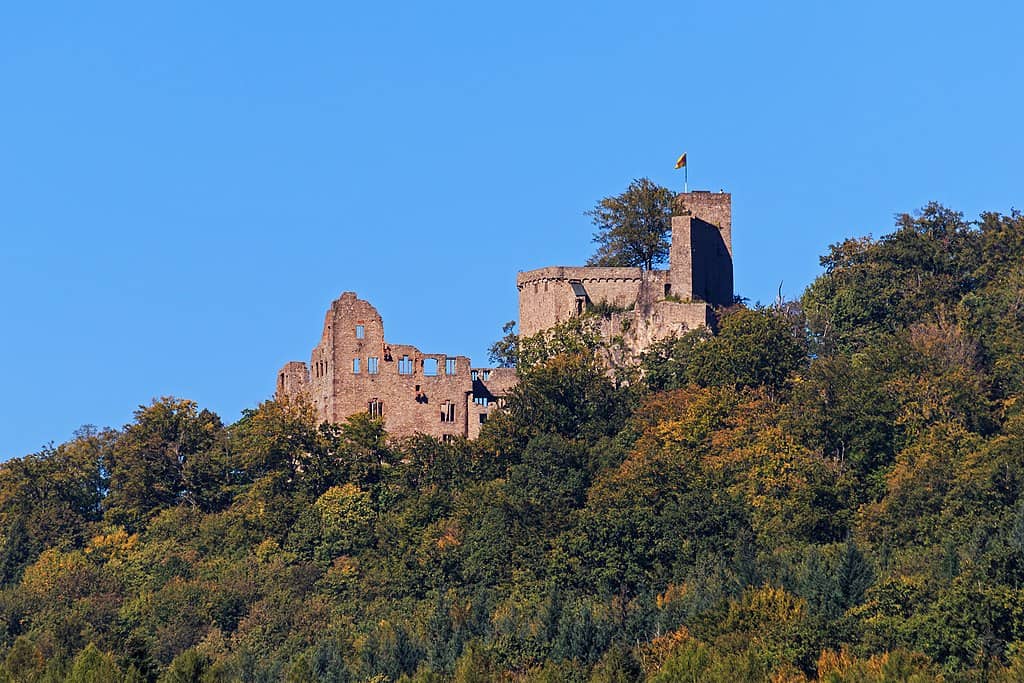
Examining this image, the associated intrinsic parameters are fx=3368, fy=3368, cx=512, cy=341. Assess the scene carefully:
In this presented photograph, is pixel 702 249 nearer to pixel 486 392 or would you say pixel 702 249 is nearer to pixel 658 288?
pixel 658 288

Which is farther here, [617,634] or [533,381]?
[533,381]

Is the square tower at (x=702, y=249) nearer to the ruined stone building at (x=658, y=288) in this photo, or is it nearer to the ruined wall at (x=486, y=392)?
the ruined stone building at (x=658, y=288)

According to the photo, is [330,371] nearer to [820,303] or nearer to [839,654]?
[820,303]

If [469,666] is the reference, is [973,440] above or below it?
above

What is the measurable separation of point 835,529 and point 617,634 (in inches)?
402

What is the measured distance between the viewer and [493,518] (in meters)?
105

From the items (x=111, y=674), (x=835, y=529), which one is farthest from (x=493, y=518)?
(x=111, y=674)

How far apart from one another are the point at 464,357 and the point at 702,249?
9.01m

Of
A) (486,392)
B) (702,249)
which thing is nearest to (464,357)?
(486,392)

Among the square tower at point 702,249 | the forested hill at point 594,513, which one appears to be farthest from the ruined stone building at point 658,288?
the forested hill at point 594,513

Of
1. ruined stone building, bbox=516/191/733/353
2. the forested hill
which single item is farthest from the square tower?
the forested hill

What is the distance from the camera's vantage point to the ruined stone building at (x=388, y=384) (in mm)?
111688

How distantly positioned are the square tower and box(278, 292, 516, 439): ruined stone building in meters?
7.61

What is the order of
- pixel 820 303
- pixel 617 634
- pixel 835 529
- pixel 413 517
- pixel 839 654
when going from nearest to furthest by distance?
pixel 839 654
pixel 617 634
pixel 835 529
pixel 413 517
pixel 820 303
